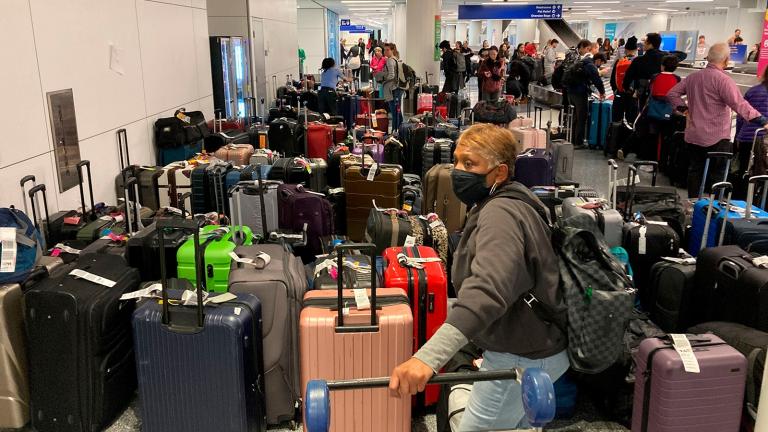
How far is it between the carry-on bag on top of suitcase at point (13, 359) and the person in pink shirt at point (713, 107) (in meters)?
6.44

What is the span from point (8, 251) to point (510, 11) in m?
25.7

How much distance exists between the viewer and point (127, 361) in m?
3.46

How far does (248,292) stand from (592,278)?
165cm

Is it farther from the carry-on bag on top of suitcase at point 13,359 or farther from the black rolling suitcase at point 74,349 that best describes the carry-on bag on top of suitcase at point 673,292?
the carry-on bag on top of suitcase at point 13,359

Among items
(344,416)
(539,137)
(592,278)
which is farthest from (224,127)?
(592,278)

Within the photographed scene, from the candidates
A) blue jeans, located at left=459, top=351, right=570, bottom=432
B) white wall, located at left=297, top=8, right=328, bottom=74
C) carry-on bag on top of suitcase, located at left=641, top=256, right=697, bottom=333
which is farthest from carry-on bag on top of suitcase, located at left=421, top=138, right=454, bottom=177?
white wall, located at left=297, top=8, right=328, bottom=74

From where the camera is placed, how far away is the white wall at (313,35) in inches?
1175

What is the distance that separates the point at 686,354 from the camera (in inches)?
108

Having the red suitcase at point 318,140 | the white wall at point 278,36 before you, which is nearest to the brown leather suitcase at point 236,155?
the red suitcase at point 318,140

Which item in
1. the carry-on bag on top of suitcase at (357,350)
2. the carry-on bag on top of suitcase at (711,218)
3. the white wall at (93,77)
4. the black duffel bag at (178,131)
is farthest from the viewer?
the black duffel bag at (178,131)

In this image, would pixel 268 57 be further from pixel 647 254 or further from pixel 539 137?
pixel 647 254

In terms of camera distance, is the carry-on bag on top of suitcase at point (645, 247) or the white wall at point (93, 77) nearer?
the carry-on bag on top of suitcase at point (645, 247)

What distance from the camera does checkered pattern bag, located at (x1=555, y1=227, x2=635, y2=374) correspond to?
2.32 meters

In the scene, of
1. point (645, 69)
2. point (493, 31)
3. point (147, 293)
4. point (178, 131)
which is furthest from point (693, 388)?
point (493, 31)
